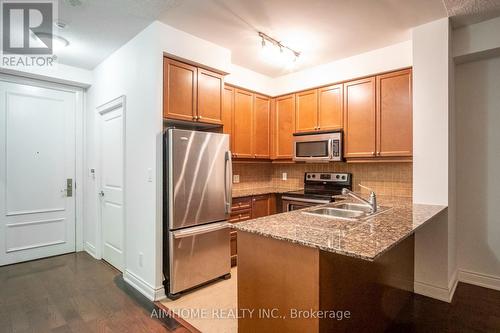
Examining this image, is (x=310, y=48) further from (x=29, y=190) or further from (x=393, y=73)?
(x=29, y=190)

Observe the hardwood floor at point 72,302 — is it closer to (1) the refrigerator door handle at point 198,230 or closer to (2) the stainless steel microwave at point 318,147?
(1) the refrigerator door handle at point 198,230

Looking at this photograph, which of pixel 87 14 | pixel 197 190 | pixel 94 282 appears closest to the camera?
pixel 87 14

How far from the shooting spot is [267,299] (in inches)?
61.9

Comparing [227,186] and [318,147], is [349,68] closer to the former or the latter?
[318,147]

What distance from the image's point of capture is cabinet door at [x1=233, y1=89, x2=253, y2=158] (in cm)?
386

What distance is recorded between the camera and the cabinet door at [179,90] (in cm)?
274

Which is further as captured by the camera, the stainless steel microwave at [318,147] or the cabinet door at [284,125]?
the cabinet door at [284,125]

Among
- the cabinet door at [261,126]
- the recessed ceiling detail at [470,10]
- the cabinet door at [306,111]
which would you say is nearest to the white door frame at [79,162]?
the cabinet door at [261,126]

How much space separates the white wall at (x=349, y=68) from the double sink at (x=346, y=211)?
5.99ft

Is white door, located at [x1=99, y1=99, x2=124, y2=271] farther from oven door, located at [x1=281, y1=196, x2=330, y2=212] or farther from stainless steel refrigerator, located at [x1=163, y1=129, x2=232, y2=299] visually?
oven door, located at [x1=281, y1=196, x2=330, y2=212]

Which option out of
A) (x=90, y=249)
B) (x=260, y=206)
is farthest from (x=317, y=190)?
(x=90, y=249)

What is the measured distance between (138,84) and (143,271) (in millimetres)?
1996

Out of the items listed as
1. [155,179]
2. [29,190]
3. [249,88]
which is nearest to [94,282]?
[155,179]

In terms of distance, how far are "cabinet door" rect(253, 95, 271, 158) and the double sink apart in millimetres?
1836
